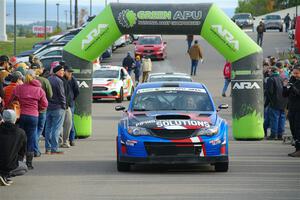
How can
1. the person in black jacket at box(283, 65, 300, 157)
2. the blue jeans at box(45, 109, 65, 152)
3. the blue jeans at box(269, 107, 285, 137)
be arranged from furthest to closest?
1. the blue jeans at box(269, 107, 285, 137)
2. the blue jeans at box(45, 109, 65, 152)
3. the person in black jacket at box(283, 65, 300, 157)

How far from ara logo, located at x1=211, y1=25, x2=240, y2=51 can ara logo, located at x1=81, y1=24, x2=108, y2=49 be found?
2320 mm

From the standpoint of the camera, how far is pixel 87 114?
2352 cm

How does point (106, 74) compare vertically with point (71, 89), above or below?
below

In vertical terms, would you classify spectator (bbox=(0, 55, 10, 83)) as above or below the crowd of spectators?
above

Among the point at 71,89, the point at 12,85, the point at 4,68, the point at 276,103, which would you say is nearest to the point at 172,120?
the point at 12,85

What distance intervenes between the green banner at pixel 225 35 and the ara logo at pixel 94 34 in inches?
82.5

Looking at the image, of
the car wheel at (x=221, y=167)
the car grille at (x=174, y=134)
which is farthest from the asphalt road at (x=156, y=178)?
the car grille at (x=174, y=134)

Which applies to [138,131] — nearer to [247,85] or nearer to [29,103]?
[29,103]

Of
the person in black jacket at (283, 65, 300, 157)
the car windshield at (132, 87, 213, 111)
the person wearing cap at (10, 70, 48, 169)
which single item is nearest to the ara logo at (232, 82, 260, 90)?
the person in black jacket at (283, 65, 300, 157)

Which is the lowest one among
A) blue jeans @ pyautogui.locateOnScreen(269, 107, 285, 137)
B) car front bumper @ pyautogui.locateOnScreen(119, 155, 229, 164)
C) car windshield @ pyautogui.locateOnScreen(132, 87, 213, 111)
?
blue jeans @ pyautogui.locateOnScreen(269, 107, 285, 137)

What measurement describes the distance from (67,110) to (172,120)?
4541 mm

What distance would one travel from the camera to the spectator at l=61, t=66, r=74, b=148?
20453mm

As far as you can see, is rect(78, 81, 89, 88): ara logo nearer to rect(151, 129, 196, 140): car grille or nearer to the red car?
rect(151, 129, 196, 140): car grille

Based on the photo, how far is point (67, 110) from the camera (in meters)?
20.6
